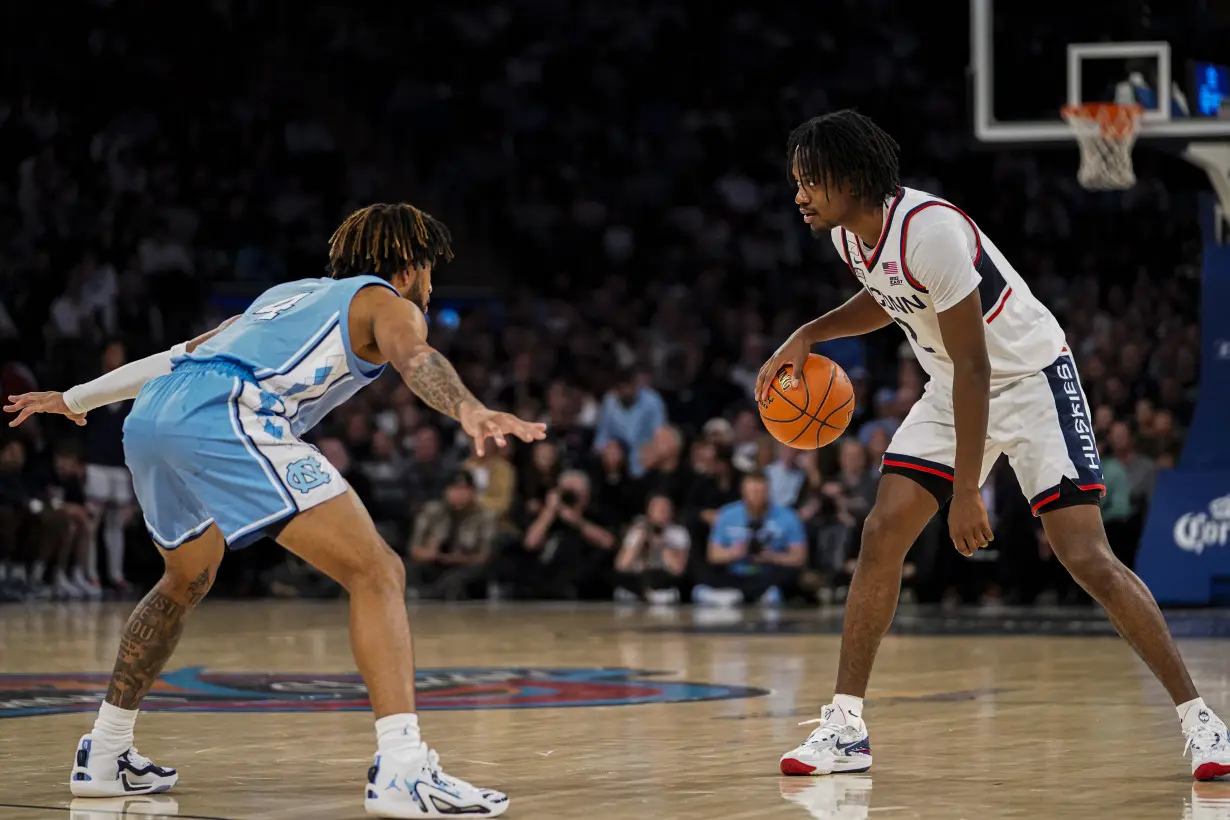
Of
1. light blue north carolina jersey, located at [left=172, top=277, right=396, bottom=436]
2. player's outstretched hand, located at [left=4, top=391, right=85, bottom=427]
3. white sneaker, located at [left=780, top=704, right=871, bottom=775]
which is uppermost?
light blue north carolina jersey, located at [left=172, top=277, right=396, bottom=436]

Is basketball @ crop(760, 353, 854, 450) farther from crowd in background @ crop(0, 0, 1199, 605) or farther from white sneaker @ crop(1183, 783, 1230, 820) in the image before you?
crowd in background @ crop(0, 0, 1199, 605)

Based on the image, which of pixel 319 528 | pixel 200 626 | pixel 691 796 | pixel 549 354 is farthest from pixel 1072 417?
pixel 549 354

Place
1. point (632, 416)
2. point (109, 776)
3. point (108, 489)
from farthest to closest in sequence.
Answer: point (632, 416) → point (108, 489) → point (109, 776)

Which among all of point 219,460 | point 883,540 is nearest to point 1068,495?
point 883,540

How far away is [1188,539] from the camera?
1400 centimetres

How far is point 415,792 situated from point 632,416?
41.3 ft

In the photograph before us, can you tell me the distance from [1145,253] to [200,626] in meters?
11.1

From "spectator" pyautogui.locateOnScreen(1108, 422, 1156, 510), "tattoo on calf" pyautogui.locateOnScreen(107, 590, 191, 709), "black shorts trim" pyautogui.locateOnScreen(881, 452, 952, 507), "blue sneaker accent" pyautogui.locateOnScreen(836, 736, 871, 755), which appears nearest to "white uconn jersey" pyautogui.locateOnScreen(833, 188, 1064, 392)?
"black shorts trim" pyautogui.locateOnScreen(881, 452, 952, 507)

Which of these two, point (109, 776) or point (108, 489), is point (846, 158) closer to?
point (109, 776)

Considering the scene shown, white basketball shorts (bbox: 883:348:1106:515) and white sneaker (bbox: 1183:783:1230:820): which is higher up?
white basketball shorts (bbox: 883:348:1106:515)

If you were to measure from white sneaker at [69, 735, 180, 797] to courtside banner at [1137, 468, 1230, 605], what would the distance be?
9877mm

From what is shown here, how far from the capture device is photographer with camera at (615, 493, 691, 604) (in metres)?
15.8

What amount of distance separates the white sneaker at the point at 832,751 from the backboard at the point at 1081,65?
8.43 m

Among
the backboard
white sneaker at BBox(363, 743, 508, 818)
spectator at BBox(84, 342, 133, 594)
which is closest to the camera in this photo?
white sneaker at BBox(363, 743, 508, 818)
